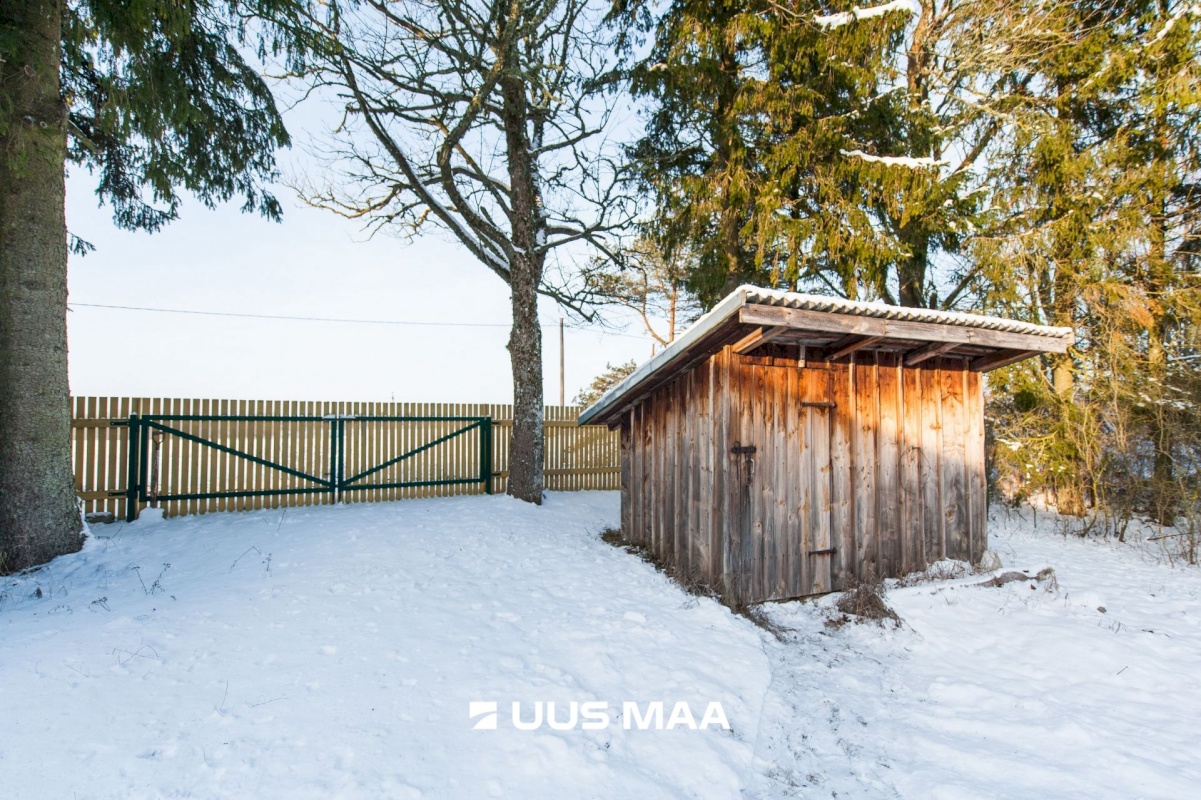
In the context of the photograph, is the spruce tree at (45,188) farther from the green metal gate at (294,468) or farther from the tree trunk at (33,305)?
the green metal gate at (294,468)

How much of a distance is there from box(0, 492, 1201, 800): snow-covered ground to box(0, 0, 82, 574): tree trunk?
49cm

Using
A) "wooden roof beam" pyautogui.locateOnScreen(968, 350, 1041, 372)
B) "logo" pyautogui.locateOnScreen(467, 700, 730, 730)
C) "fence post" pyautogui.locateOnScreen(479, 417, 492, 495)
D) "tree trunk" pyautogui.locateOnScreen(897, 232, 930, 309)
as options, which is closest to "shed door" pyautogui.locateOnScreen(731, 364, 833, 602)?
"logo" pyautogui.locateOnScreen(467, 700, 730, 730)

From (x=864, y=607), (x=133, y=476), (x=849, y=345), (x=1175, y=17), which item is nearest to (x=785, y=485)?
(x=864, y=607)

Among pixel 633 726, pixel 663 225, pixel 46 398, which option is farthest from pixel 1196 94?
pixel 46 398

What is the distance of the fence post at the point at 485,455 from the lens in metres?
9.55

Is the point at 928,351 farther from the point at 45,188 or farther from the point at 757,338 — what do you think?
the point at 45,188

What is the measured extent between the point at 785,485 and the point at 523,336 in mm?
4989

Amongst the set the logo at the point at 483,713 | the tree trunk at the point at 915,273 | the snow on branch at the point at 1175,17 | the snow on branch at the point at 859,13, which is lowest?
the logo at the point at 483,713

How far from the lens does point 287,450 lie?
804 cm

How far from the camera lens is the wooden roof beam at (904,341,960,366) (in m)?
5.32

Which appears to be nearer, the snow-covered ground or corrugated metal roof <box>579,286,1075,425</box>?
the snow-covered ground

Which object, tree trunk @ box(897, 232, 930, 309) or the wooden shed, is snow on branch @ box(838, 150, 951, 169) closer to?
tree trunk @ box(897, 232, 930, 309)

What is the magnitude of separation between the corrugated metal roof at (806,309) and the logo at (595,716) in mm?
2845

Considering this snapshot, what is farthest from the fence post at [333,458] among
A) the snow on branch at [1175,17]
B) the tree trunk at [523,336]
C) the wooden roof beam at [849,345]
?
the snow on branch at [1175,17]
